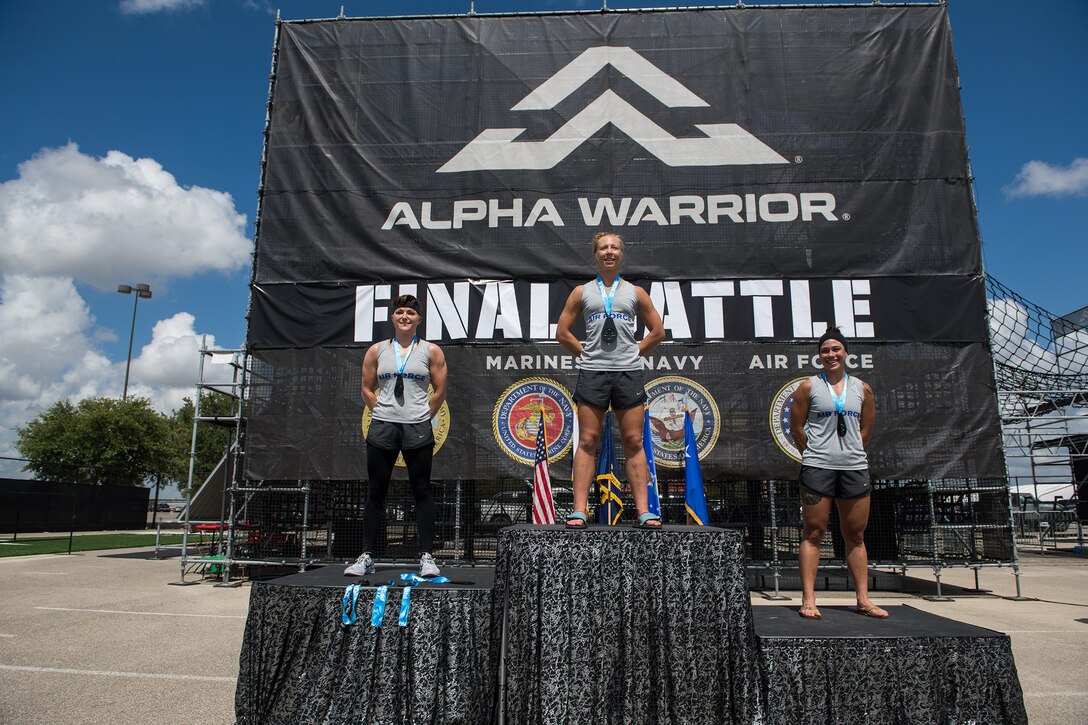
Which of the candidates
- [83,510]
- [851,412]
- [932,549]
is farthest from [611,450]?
[83,510]

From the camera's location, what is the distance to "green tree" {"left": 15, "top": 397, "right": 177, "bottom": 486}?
2469 cm

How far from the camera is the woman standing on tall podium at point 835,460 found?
3.84 metres

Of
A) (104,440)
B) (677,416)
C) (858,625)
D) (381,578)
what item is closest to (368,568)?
(381,578)

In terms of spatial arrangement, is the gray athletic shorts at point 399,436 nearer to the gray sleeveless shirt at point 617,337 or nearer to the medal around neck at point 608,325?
the gray sleeveless shirt at point 617,337

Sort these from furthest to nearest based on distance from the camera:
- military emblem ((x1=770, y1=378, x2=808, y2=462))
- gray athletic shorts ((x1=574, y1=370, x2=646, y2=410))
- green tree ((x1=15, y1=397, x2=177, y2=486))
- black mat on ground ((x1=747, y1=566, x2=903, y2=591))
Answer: green tree ((x1=15, y1=397, x2=177, y2=486))
black mat on ground ((x1=747, y1=566, x2=903, y2=591))
military emblem ((x1=770, y1=378, x2=808, y2=462))
gray athletic shorts ((x1=574, y1=370, x2=646, y2=410))

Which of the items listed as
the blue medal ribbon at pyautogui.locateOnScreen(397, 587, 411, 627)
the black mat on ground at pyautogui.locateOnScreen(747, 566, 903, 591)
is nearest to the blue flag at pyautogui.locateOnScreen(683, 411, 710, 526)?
the black mat on ground at pyautogui.locateOnScreen(747, 566, 903, 591)

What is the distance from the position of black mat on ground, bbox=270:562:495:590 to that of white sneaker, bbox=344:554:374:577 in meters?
A: 0.03

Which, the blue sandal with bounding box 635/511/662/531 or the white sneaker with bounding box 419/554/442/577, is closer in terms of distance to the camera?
the blue sandal with bounding box 635/511/662/531

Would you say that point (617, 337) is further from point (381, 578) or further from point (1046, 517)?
point (1046, 517)

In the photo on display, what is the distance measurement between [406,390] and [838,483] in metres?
2.59

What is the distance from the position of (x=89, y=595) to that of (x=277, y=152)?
621 cm

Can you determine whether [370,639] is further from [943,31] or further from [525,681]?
[943,31]

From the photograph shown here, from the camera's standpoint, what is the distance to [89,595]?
7.94m

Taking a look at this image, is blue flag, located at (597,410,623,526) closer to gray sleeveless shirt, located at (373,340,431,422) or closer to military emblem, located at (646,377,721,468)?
gray sleeveless shirt, located at (373,340,431,422)
